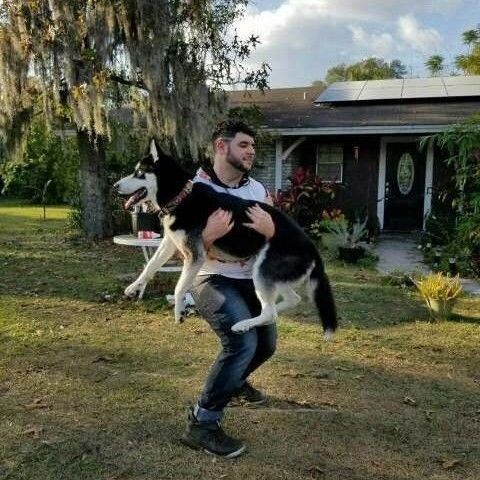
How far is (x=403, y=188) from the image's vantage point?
1565 cm

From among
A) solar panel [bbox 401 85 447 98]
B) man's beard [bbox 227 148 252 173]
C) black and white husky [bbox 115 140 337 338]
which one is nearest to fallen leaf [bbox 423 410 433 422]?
black and white husky [bbox 115 140 337 338]

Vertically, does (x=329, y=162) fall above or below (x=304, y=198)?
above

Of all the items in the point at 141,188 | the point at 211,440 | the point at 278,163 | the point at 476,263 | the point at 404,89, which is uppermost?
the point at 404,89

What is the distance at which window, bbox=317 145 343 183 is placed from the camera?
16.0m

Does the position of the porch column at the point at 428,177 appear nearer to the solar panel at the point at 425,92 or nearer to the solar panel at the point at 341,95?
the solar panel at the point at 425,92

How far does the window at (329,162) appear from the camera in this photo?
52.6 feet

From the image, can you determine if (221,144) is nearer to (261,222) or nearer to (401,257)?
(261,222)

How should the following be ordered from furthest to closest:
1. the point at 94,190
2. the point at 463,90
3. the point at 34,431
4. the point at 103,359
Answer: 1. the point at 463,90
2. the point at 94,190
3. the point at 103,359
4. the point at 34,431

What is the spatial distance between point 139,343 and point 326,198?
30.9ft

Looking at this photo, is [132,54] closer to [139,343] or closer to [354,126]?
[354,126]

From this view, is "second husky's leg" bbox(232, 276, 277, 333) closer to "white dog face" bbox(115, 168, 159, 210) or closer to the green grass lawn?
"white dog face" bbox(115, 168, 159, 210)

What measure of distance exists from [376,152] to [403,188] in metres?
1.25

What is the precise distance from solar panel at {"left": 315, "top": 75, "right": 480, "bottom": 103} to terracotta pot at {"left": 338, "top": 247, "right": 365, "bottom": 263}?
8019 millimetres

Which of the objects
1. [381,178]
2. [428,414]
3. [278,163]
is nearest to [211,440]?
[428,414]
